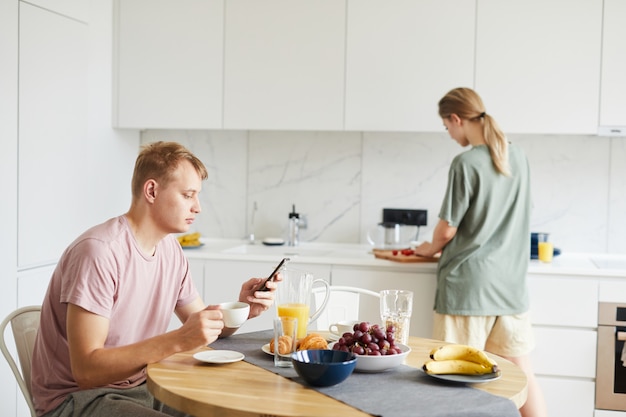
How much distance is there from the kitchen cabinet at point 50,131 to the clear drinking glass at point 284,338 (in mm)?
1808

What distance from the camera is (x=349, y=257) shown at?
3648 millimetres

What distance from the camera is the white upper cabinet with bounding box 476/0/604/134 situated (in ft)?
11.6

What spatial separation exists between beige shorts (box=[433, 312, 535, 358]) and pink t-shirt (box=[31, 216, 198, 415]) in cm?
146

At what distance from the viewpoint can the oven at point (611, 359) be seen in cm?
335

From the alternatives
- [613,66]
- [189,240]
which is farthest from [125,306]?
[613,66]

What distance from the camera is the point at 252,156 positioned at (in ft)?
13.9

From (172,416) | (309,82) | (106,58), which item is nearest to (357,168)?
(309,82)

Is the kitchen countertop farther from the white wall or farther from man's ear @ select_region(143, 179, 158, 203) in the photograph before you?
man's ear @ select_region(143, 179, 158, 203)

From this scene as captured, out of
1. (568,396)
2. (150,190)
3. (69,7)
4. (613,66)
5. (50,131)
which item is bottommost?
(568,396)

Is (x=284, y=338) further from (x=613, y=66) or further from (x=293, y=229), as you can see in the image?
(x=613, y=66)

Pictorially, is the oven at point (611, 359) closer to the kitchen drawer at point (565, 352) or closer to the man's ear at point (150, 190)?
the kitchen drawer at point (565, 352)

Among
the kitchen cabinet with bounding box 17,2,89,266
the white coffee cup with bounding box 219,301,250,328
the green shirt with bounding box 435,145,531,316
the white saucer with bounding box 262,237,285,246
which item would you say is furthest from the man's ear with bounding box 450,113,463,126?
the kitchen cabinet with bounding box 17,2,89,266

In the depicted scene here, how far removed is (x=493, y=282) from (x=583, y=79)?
3.68 feet

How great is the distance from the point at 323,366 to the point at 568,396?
212cm
